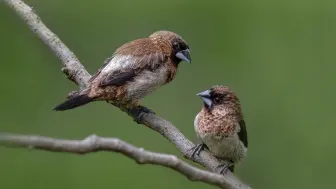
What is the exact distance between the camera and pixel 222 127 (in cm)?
329

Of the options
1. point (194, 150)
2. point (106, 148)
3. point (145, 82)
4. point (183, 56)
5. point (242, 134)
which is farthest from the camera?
point (183, 56)

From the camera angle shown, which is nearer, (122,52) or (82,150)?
(82,150)

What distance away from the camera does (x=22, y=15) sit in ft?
11.2

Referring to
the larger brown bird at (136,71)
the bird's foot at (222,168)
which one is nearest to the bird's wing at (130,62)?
the larger brown bird at (136,71)

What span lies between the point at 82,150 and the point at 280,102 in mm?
4781

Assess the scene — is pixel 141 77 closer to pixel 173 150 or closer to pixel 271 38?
pixel 173 150

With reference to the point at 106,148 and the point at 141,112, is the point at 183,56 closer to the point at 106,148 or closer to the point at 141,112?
the point at 141,112

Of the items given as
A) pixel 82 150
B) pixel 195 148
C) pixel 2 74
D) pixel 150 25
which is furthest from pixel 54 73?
pixel 82 150

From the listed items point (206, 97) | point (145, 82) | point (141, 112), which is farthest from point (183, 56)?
point (141, 112)

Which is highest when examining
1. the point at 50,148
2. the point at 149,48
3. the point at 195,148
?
the point at 149,48

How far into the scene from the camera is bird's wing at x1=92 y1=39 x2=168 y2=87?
3.48 meters

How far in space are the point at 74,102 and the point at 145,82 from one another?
0.48 meters

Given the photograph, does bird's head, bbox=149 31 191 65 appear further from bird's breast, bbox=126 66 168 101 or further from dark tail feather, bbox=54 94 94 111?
dark tail feather, bbox=54 94 94 111

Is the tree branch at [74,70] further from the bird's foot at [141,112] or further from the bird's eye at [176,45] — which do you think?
the bird's eye at [176,45]
